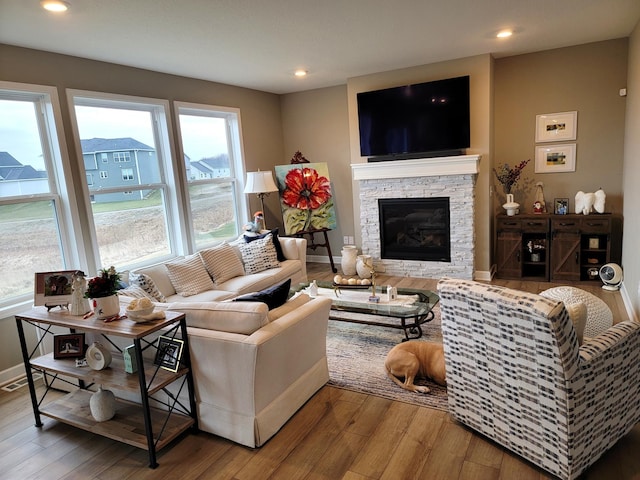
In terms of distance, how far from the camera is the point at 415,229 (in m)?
5.50

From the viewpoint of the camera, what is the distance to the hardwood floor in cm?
208

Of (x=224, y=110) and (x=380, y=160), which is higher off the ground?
(x=224, y=110)

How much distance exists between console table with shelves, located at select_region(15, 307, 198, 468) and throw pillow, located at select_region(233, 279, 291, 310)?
417 mm

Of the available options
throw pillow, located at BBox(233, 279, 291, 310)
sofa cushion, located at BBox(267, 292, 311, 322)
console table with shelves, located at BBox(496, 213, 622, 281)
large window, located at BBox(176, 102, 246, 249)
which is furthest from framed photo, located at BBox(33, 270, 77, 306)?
console table with shelves, located at BBox(496, 213, 622, 281)

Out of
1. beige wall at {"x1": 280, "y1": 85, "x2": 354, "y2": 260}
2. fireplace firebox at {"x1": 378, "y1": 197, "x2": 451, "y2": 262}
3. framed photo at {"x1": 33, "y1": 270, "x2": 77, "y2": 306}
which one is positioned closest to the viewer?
framed photo at {"x1": 33, "y1": 270, "x2": 77, "y2": 306}

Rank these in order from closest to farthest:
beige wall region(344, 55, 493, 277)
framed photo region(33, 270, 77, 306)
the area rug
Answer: framed photo region(33, 270, 77, 306), the area rug, beige wall region(344, 55, 493, 277)

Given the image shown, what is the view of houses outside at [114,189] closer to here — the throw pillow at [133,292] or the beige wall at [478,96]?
the throw pillow at [133,292]

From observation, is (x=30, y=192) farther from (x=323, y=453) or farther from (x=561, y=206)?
(x=561, y=206)

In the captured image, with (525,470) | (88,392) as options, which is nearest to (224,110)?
(88,392)

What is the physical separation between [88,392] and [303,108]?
478cm

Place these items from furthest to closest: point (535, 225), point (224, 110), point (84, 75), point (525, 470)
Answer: point (224, 110) → point (535, 225) → point (84, 75) → point (525, 470)

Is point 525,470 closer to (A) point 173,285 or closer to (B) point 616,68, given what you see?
(A) point 173,285

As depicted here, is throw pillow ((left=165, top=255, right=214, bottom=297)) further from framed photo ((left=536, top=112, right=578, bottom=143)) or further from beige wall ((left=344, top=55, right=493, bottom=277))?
framed photo ((left=536, top=112, right=578, bottom=143))

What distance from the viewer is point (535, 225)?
4887mm
